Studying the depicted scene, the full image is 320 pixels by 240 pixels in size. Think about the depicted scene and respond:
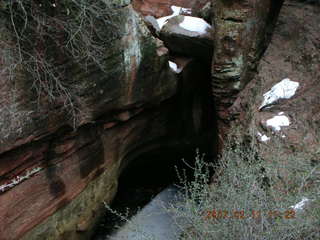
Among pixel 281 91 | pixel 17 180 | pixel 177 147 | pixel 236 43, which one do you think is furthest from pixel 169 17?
pixel 17 180

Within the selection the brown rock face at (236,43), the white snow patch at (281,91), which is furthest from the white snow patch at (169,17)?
the white snow patch at (281,91)

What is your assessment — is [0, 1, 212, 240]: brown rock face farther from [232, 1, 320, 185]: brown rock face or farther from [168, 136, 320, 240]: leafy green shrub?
[168, 136, 320, 240]: leafy green shrub

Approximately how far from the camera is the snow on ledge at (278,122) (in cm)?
396

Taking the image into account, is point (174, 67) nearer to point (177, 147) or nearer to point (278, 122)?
point (177, 147)

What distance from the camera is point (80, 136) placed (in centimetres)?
424

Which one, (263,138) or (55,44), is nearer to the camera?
(55,44)

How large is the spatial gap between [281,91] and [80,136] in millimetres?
1888

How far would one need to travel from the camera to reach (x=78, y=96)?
392 centimetres

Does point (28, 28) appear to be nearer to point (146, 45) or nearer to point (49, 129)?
point (49, 129)

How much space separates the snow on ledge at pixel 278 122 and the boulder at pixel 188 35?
4.98 feet

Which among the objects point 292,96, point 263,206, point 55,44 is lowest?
point 292,96

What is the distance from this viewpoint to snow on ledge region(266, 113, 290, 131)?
3.96 m
